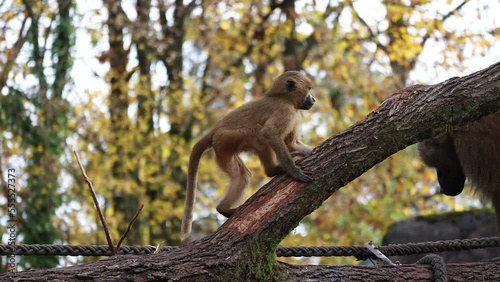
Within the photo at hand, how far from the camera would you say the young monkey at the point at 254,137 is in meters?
5.05

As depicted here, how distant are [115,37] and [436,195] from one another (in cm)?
756

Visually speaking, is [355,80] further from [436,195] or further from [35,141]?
[35,141]

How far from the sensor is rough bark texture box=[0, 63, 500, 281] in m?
3.76

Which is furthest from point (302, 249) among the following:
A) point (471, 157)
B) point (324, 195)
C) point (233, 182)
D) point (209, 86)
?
point (209, 86)

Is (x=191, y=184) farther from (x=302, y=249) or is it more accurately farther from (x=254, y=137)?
(x=302, y=249)

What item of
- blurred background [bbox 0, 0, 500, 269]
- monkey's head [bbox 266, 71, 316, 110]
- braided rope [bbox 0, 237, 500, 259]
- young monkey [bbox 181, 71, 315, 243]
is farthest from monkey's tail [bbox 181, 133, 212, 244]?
blurred background [bbox 0, 0, 500, 269]

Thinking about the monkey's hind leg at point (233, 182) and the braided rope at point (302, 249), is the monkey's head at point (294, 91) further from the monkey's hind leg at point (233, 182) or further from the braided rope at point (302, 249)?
the braided rope at point (302, 249)

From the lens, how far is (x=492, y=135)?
5238mm

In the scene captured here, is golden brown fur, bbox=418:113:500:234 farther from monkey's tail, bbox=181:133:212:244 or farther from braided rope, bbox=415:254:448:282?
monkey's tail, bbox=181:133:212:244

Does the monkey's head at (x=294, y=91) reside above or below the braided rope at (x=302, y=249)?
above

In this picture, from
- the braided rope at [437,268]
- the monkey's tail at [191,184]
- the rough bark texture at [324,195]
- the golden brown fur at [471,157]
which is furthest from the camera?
the golden brown fur at [471,157]

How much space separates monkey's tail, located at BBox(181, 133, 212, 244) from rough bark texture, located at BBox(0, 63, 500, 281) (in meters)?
0.95

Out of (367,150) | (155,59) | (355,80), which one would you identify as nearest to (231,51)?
(155,59)

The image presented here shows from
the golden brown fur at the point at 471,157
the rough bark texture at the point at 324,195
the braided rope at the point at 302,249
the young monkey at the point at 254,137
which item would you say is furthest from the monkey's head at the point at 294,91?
the rough bark texture at the point at 324,195
